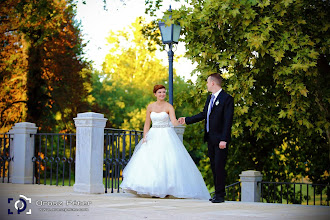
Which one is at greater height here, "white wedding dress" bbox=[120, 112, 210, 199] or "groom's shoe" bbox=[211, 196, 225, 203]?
"white wedding dress" bbox=[120, 112, 210, 199]

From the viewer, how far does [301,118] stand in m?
13.4

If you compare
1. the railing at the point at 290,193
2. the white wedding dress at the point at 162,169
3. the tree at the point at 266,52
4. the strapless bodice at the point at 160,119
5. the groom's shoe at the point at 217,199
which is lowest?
the railing at the point at 290,193

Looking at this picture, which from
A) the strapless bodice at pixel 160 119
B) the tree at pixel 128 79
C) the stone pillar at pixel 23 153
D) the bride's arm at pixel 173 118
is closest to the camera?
the bride's arm at pixel 173 118

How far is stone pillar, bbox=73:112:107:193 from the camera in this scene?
1066 cm

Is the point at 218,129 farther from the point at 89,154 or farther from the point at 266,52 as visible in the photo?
the point at 266,52

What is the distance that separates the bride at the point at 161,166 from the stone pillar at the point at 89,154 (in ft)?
2.75

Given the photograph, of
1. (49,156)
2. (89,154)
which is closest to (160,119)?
(89,154)

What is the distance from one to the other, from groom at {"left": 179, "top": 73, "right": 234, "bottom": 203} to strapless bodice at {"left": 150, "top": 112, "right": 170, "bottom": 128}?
1466mm

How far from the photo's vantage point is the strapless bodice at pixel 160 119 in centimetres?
1019

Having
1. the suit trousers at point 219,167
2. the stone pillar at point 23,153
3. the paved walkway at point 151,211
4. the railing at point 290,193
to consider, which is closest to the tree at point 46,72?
the stone pillar at point 23,153

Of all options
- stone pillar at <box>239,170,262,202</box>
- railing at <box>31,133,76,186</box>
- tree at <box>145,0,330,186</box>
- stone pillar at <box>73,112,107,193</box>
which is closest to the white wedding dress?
stone pillar at <box>73,112,107,193</box>

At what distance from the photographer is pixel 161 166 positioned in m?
9.80

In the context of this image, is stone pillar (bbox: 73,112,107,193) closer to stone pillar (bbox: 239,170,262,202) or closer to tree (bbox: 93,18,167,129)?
stone pillar (bbox: 239,170,262,202)

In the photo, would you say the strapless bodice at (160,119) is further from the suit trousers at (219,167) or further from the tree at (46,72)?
the tree at (46,72)
